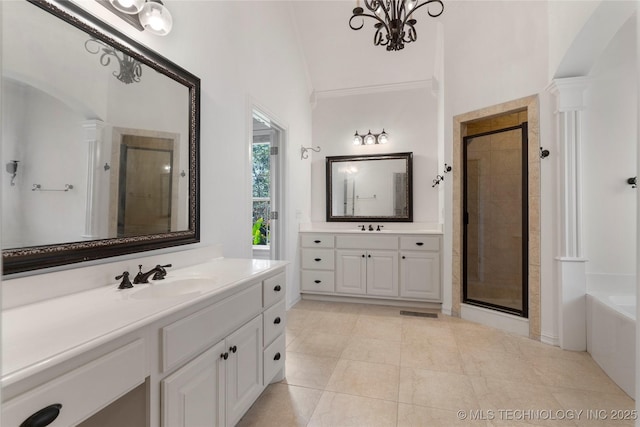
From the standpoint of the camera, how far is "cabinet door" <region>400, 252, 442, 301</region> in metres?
3.46

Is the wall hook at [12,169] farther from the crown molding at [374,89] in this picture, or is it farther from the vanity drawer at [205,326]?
the crown molding at [374,89]

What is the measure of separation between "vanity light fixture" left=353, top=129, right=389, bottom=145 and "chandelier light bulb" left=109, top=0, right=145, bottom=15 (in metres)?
3.03

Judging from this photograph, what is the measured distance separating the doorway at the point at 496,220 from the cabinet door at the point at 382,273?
755mm

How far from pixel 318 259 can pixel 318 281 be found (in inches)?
11.2

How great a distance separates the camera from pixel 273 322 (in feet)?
6.10

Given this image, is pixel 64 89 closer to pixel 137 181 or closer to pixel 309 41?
pixel 137 181

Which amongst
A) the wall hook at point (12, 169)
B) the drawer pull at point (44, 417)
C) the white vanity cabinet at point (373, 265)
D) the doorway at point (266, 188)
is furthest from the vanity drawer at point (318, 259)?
the drawer pull at point (44, 417)

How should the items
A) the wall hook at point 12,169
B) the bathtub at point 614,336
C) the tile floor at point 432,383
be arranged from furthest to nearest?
the bathtub at point 614,336 → the tile floor at point 432,383 → the wall hook at point 12,169

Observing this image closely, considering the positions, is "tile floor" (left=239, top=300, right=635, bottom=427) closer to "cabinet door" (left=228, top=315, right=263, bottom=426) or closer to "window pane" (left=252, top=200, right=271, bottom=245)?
"cabinet door" (left=228, top=315, right=263, bottom=426)

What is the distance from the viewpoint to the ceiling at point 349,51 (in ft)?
12.0

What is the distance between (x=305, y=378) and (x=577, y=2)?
10.9 ft

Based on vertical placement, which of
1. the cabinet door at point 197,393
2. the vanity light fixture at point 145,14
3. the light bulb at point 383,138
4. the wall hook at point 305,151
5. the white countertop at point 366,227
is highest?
the light bulb at point 383,138

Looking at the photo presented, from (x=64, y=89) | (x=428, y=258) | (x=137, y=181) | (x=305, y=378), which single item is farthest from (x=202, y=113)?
(x=428, y=258)

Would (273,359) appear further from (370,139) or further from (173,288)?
(370,139)
